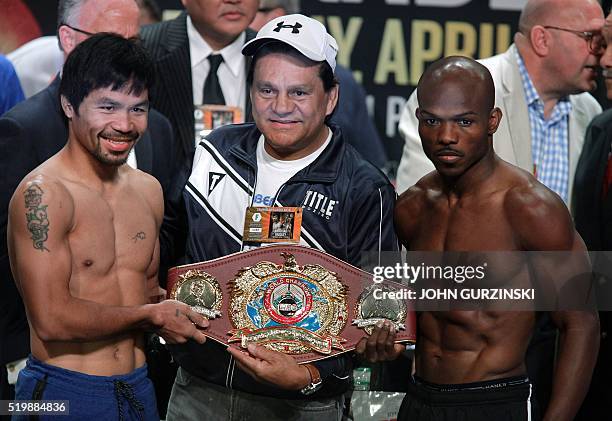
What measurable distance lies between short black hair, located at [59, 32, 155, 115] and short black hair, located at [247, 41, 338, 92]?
0.33 meters

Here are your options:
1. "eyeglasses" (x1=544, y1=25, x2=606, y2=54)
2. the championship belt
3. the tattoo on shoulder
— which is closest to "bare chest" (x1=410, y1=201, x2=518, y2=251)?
the championship belt

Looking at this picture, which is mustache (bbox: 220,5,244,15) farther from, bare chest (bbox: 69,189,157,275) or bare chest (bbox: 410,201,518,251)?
bare chest (bbox: 410,201,518,251)

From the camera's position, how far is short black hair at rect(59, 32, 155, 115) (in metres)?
2.82

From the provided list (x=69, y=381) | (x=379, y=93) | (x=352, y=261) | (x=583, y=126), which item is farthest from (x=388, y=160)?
(x=69, y=381)

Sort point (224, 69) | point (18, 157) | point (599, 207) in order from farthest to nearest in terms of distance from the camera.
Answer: point (224, 69), point (599, 207), point (18, 157)

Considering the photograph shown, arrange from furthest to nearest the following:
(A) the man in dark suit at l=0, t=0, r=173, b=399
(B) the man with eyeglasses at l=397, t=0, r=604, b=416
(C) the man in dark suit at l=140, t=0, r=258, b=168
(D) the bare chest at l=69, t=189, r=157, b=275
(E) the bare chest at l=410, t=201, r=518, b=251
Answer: (C) the man in dark suit at l=140, t=0, r=258, b=168, (B) the man with eyeglasses at l=397, t=0, r=604, b=416, (A) the man in dark suit at l=0, t=0, r=173, b=399, (E) the bare chest at l=410, t=201, r=518, b=251, (D) the bare chest at l=69, t=189, r=157, b=275

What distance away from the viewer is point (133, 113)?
2871 mm

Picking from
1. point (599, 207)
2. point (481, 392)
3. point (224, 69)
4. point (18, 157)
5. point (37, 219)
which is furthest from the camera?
point (224, 69)

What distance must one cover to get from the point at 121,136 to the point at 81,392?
27.5 inches

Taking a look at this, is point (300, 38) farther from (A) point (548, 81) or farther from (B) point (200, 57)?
(A) point (548, 81)

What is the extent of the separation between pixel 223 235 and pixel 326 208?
1.00 feet

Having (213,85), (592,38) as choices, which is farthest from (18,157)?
(592,38)

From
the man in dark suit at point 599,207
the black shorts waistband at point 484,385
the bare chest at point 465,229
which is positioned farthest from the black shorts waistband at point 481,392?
the man in dark suit at point 599,207

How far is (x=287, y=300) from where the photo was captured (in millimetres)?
2793
